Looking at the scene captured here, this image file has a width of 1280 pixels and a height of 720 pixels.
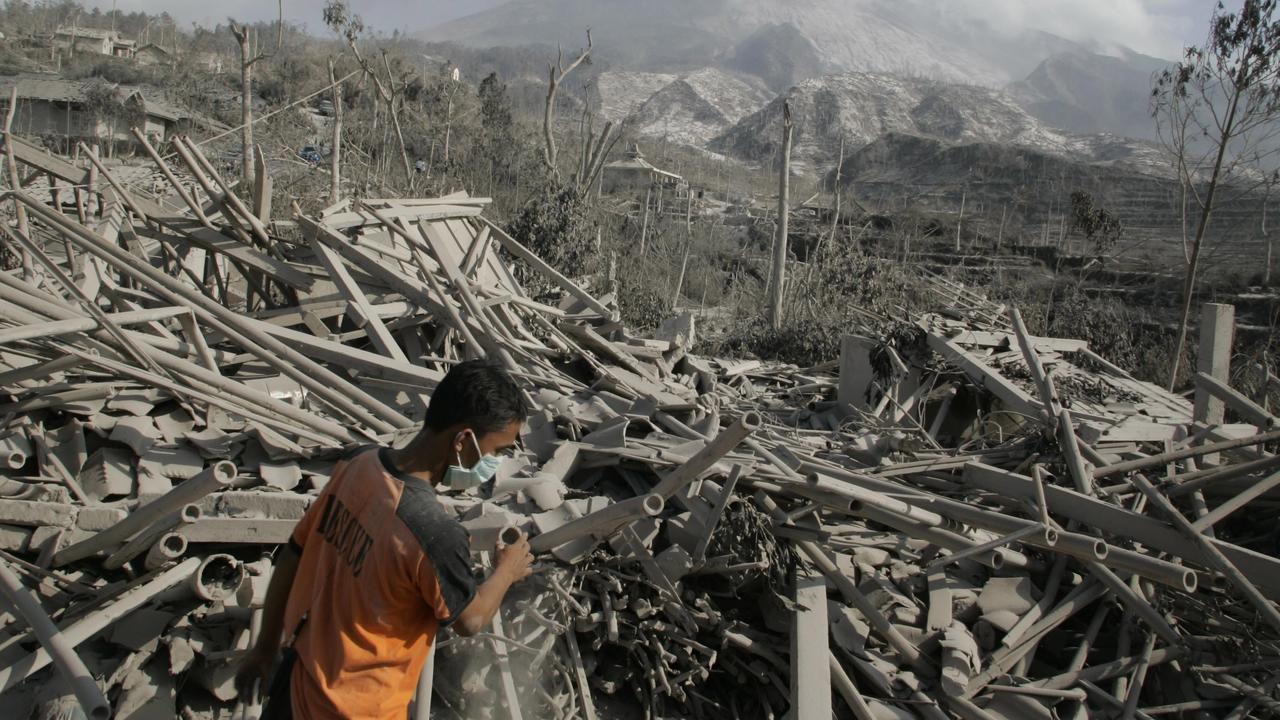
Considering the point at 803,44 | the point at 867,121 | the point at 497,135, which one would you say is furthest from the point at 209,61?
the point at 803,44

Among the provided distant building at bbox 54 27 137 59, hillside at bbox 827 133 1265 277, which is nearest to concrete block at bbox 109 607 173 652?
hillside at bbox 827 133 1265 277

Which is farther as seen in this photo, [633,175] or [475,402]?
[633,175]

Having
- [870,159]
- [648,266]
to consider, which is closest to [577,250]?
[648,266]

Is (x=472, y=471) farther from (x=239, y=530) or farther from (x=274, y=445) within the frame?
(x=274, y=445)

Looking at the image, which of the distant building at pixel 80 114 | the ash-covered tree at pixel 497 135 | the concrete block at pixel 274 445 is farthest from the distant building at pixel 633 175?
the concrete block at pixel 274 445

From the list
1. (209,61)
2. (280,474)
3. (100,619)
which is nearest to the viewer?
(100,619)

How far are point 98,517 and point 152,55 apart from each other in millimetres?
42804

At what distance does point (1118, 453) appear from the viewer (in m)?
5.21

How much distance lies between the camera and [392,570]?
67.5 inches

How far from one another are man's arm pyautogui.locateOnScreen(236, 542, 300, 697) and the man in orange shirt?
0.13 m

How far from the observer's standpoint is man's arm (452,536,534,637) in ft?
5.75

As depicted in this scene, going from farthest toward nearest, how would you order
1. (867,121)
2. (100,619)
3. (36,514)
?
(867,121), (36,514), (100,619)

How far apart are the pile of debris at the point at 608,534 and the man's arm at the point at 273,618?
0.32 meters

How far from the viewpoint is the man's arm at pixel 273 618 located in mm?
2084
